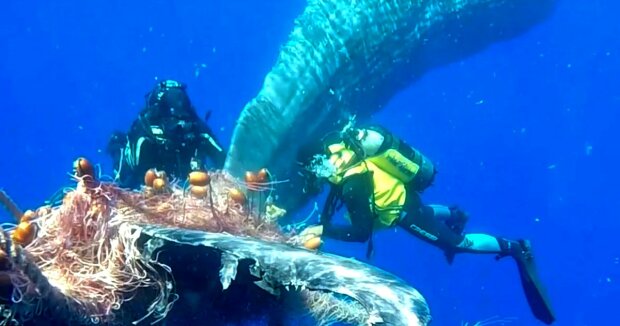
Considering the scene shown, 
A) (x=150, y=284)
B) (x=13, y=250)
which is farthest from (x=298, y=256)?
(x=13, y=250)

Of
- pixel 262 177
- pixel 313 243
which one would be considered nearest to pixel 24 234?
pixel 313 243

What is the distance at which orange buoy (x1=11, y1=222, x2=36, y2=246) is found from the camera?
3.01 m

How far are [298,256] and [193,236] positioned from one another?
21.7 inches

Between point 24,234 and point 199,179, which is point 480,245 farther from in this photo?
point 24,234

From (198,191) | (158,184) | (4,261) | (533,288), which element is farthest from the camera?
(533,288)

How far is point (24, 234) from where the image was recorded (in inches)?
119

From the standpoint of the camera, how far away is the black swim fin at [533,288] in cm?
838

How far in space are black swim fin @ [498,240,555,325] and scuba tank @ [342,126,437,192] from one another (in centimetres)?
241

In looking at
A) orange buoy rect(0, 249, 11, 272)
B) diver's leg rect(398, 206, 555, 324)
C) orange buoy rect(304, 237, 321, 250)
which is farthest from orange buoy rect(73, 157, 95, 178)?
diver's leg rect(398, 206, 555, 324)

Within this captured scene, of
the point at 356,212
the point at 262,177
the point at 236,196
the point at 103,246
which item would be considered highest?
the point at 356,212

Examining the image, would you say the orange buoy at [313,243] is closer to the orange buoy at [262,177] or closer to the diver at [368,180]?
the orange buoy at [262,177]

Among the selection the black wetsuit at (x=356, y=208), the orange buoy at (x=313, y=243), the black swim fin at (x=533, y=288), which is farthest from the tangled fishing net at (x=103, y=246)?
the black swim fin at (x=533, y=288)

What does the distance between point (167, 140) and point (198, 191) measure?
271 centimetres

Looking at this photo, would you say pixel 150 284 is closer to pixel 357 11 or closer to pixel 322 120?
pixel 322 120
